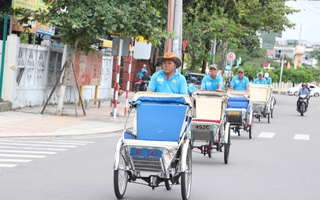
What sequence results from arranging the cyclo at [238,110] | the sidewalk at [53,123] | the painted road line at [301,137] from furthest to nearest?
1. the painted road line at [301,137]
2. the cyclo at [238,110]
3. the sidewalk at [53,123]

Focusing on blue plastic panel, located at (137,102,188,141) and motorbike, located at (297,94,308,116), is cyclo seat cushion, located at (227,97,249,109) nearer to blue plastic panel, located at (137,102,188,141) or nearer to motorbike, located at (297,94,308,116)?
blue plastic panel, located at (137,102,188,141)

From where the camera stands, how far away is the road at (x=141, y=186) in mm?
10812

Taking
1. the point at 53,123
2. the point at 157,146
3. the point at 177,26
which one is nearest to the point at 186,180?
the point at 157,146

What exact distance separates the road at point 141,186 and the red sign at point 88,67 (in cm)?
748

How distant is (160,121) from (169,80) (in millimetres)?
1130

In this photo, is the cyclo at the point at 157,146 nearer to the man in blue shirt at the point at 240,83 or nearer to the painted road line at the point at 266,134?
the man in blue shirt at the point at 240,83

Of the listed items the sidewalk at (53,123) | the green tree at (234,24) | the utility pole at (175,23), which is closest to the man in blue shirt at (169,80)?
the sidewalk at (53,123)

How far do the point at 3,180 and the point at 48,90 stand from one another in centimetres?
1722

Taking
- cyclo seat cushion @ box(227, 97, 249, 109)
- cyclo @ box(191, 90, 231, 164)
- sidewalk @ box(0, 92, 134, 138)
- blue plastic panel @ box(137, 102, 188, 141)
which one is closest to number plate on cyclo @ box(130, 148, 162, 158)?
blue plastic panel @ box(137, 102, 188, 141)

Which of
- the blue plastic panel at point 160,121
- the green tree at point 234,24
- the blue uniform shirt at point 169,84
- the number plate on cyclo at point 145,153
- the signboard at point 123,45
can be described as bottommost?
the number plate on cyclo at point 145,153

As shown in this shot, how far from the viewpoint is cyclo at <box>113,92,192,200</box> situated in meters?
9.92

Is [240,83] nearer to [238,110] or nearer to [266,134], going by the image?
[238,110]

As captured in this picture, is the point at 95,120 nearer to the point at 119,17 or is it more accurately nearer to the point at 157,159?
the point at 119,17

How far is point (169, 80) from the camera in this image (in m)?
11.5
